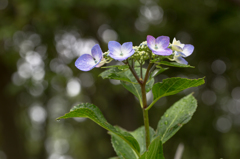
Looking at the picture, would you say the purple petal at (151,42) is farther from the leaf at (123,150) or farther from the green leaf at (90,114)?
the leaf at (123,150)

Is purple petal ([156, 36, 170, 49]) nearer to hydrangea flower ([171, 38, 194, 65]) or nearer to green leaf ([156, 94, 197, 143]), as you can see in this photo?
hydrangea flower ([171, 38, 194, 65])

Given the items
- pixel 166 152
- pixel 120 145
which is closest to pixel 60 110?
pixel 166 152

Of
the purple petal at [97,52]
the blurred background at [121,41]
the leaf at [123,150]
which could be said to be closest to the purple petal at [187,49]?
the purple petal at [97,52]

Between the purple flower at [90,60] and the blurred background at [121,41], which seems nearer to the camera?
the purple flower at [90,60]

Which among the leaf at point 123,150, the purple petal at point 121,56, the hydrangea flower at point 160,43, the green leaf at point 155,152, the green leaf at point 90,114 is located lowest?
the leaf at point 123,150

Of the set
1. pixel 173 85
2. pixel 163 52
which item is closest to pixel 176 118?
pixel 173 85

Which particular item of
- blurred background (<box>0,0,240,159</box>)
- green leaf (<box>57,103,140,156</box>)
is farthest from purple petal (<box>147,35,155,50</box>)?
blurred background (<box>0,0,240,159</box>)

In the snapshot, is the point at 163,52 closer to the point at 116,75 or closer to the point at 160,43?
the point at 160,43
